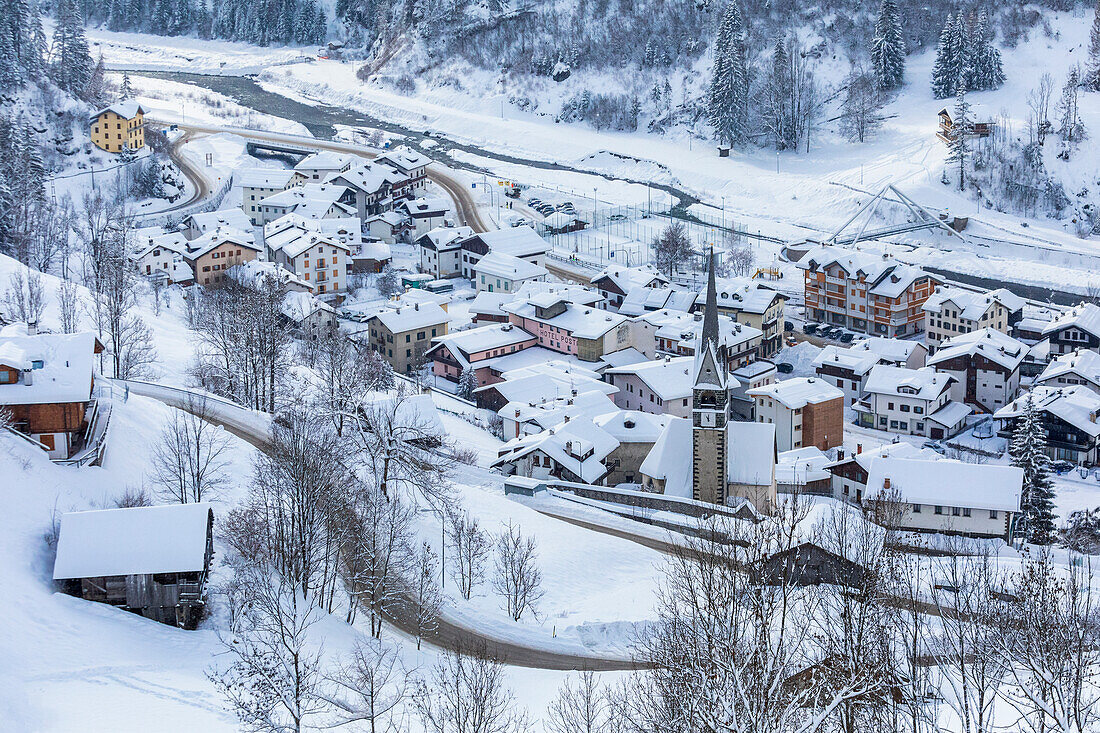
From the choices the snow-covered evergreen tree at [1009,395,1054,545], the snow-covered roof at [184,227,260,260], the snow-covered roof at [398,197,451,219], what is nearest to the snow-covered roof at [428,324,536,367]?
the snow-covered roof at [184,227,260,260]

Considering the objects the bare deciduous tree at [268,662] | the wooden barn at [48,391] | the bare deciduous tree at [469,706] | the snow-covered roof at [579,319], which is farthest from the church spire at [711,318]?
the bare deciduous tree at [469,706]

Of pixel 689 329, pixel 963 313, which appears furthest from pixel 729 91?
pixel 689 329

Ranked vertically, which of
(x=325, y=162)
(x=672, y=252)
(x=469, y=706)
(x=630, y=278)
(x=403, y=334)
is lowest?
(x=403, y=334)

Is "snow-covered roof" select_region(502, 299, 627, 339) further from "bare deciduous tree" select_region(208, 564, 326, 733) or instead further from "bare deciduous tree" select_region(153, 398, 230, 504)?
"bare deciduous tree" select_region(208, 564, 326, 733)

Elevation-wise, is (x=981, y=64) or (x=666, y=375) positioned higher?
(x=981, y=64)

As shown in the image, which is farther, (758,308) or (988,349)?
(758,308)

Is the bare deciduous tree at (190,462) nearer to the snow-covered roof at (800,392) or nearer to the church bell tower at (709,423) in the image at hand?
the church bell tower at (709,423)

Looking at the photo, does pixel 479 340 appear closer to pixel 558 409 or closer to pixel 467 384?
pixel 467 384
